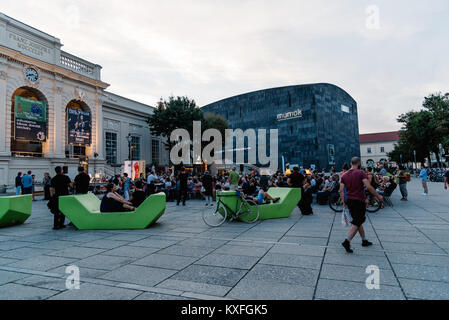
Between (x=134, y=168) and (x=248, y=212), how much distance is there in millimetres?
14930

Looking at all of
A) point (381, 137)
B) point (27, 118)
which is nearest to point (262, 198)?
point (27, 118)

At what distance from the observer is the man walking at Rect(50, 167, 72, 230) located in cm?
799

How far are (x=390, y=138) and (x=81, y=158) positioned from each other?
11002 centimetres

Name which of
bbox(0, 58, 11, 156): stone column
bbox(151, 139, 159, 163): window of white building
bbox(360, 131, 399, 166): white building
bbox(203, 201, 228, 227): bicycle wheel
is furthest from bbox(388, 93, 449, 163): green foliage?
bbox(360, 131, 399, 166): white building

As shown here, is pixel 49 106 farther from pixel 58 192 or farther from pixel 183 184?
pixel 58 192

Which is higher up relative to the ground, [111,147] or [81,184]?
[111,147]

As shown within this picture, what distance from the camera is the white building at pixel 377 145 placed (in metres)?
104

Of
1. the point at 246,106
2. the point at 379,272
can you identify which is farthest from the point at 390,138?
the point at 379,272

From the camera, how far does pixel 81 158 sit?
86.0 ft

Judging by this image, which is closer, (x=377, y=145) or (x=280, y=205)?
(x=280, y=205)

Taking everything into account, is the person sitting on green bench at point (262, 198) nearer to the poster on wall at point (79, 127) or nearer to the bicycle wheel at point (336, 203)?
the bicycle wheel at point (336, 203)

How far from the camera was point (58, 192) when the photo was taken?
8.30 meters

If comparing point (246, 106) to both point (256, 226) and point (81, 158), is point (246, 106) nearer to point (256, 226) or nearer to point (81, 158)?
point (81, 158)

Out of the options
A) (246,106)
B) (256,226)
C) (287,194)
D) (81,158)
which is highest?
(246,106)
